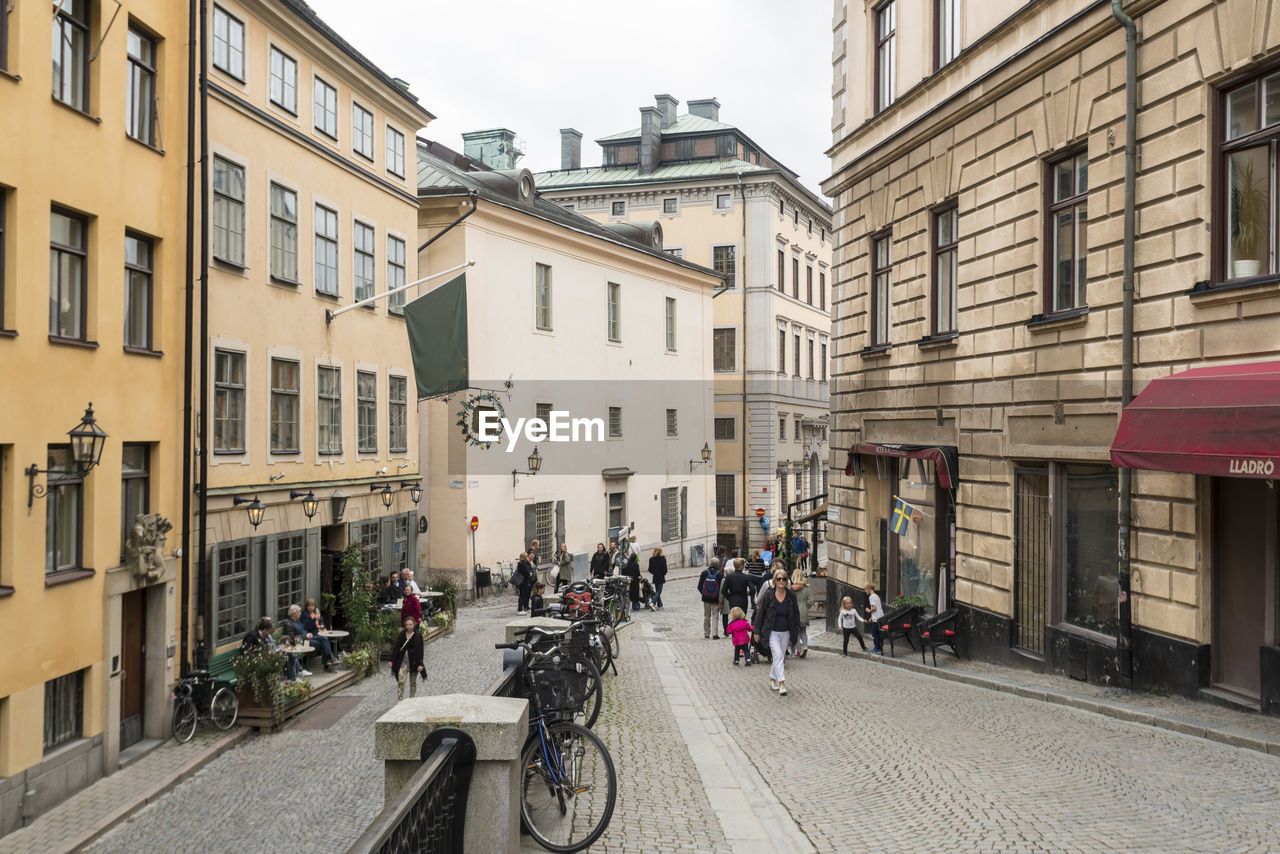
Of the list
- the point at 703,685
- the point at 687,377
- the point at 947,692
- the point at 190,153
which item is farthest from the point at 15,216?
the point at 687,377

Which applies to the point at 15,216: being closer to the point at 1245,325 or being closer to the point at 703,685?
the point at 703,685

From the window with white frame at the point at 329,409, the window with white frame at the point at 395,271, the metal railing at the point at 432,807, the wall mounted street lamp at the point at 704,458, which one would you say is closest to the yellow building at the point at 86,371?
the window with white frame at the point at 329,409

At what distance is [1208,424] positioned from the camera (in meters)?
11.7

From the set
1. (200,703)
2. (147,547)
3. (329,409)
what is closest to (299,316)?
(329,409)

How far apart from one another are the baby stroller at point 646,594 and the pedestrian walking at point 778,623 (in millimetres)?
15885

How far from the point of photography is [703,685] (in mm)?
16172

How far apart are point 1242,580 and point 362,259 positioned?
768 inches

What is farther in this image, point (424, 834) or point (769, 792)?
point (769, 792)

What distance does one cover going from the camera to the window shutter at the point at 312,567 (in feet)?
75.8

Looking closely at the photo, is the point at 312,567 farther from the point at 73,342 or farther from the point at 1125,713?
the point at 1125,713

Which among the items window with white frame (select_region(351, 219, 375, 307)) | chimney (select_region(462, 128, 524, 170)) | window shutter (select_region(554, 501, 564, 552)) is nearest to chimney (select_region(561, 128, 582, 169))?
chimney (select_region(462, 128, 524, 170))

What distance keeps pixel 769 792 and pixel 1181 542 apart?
20.3 ft

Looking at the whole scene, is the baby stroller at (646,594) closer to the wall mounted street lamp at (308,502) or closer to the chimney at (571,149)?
the wall mounted street lamp at (308,502)

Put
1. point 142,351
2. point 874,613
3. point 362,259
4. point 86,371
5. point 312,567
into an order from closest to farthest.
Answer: point 86,371
point 142,351
point 874,613
point 312,567
point 362,259
